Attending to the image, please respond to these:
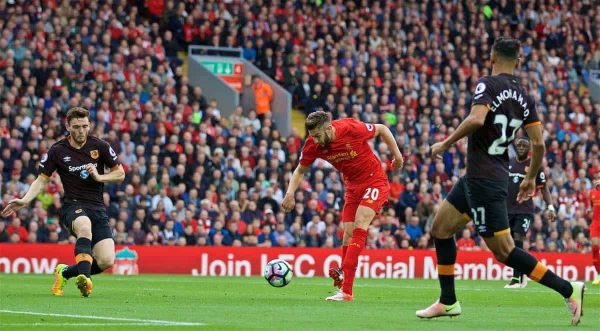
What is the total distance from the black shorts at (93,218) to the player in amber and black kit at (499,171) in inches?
212

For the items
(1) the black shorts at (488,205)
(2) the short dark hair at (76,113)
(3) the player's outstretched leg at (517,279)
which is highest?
(2) the short dark hair at (76,113)

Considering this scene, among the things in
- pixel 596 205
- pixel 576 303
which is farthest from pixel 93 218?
pixel 596 205

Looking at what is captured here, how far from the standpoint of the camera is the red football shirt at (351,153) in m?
16.1

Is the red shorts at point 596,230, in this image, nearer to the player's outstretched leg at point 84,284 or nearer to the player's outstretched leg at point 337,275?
the player's outstretched leg at point 337,275

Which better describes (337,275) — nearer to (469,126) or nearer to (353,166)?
(353,166)

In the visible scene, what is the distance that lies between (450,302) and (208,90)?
2072cm

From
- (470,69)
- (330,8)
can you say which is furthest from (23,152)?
(470,69)

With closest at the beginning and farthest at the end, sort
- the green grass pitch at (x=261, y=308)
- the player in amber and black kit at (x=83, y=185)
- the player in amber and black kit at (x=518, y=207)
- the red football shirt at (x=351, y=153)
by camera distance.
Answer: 1. the green grass pitch at (x=261, y=308)
2. the player in amber and black kit at (x=83, y=185)
3. the red football shirt at (x=351, y=153)
4. the player in amber and black kit at (x=518, y=207)

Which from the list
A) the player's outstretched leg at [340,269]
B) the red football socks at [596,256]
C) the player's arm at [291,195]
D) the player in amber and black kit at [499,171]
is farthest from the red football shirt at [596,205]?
the player in amber and black kit at [499,171]

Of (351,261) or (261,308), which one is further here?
(351,261)

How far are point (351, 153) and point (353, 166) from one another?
0.21 metres

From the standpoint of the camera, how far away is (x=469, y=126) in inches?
443

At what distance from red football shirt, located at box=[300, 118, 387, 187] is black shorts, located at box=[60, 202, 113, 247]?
2489 millimetres

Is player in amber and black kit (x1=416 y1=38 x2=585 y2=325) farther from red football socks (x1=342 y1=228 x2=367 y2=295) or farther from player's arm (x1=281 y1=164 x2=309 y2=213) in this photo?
player's arm (x1=281 y1=164 x2=309 y2=213)
